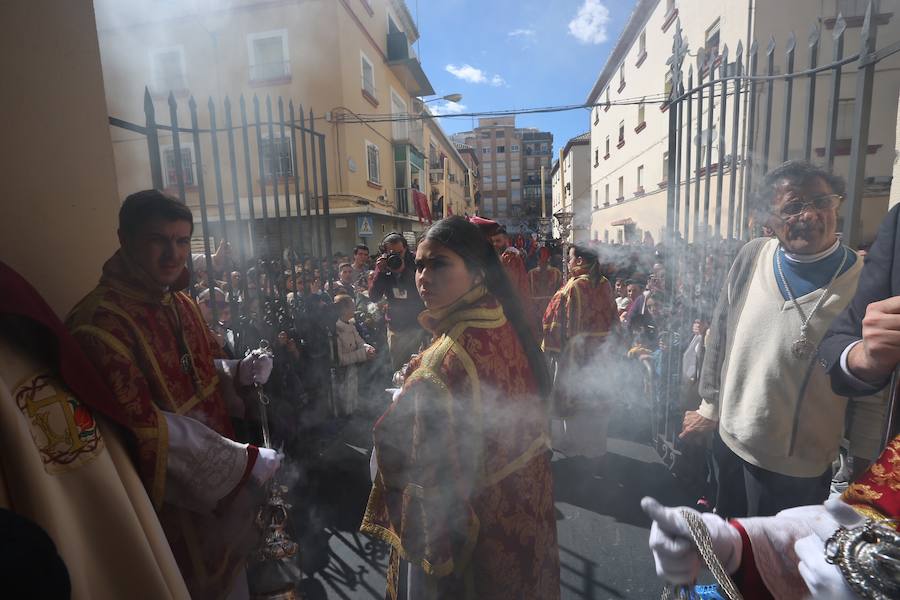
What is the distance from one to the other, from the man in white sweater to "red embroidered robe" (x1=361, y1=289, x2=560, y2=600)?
1.03m

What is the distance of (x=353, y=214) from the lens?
1262 centimetres

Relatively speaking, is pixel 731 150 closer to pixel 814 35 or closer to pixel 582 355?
pixel 814 35

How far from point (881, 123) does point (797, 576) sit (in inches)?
→ 394

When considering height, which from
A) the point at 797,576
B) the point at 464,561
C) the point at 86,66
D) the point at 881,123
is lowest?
the point at 464,561

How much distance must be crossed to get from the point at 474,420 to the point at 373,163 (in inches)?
597

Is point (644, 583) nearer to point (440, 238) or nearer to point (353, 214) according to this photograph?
point (440, 238)

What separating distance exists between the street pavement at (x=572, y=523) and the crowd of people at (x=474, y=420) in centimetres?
70

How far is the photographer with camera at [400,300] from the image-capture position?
431 centimetres

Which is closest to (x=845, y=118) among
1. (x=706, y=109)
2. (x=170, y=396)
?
(x=706, y=109)

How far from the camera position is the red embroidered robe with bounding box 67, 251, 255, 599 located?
131cm

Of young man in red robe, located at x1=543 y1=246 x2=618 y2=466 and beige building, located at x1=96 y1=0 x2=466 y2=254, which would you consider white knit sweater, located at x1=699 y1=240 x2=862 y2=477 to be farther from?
beige building, located at x1=96 y1=0 x2=466 y2=254

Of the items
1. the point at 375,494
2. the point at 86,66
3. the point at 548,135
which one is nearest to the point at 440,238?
the point at 375,494

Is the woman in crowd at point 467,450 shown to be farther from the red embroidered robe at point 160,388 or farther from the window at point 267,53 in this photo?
the window at point 267,53

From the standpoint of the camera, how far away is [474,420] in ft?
4.57
